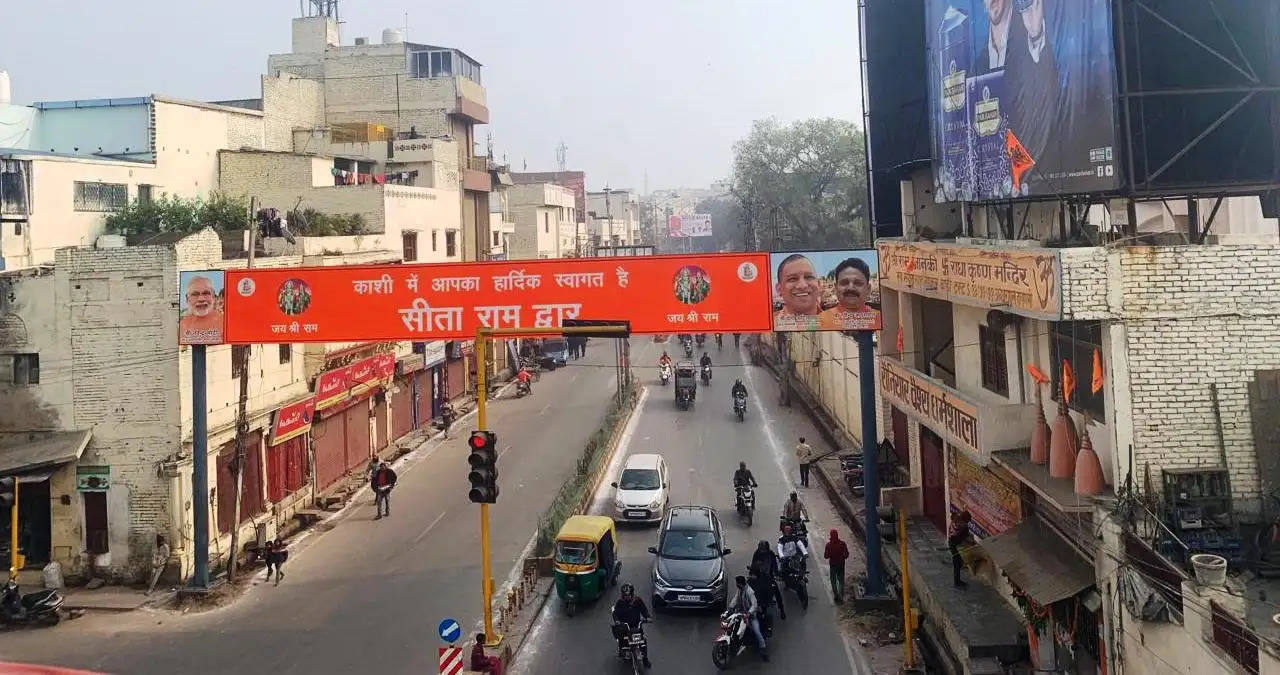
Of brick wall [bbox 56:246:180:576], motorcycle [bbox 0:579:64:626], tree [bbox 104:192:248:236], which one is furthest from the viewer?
tree [bbox 104:192:248:236]

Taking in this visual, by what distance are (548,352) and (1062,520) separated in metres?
44.1

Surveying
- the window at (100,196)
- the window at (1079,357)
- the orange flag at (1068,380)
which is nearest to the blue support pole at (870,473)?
the window at (1079,357)

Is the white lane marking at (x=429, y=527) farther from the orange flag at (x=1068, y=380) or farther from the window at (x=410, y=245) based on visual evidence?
the orange flag at (x=1068, y=380)

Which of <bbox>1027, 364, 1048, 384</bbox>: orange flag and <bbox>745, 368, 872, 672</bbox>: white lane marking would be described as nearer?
<bbox>1027, 364, 1048, 384</bbox>: orange flag

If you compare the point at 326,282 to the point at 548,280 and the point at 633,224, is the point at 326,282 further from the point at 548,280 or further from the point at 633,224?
the point at 633,224

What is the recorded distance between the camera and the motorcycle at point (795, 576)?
57.7 ft

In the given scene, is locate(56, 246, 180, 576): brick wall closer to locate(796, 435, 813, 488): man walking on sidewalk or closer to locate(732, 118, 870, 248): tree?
locate(796, 435, 813, 488): man walking on sidewalk

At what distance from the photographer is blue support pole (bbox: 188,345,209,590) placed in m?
18.0

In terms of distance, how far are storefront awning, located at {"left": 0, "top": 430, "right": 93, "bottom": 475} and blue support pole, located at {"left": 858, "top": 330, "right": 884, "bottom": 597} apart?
14858 mm

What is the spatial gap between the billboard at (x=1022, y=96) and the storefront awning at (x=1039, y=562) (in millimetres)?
4757

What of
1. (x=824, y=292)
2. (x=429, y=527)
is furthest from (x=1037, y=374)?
(x=429, y=527)

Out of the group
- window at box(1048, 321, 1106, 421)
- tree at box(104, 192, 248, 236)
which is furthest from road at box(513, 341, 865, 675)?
tree at box(104, 192, 248, 236)

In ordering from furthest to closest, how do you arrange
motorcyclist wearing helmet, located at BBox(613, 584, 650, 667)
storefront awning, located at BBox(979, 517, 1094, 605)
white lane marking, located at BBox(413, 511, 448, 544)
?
white lane marking, located at BBox(413, 511, 448, 544)
motorcyclist wearing helmet, located at BBox(613, 584, 650, 667)
storefront awning, located at BBox(979, 517, 1094, 605)

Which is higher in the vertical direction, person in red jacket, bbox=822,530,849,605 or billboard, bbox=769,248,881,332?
billboard, bbox=769,248,881,332
